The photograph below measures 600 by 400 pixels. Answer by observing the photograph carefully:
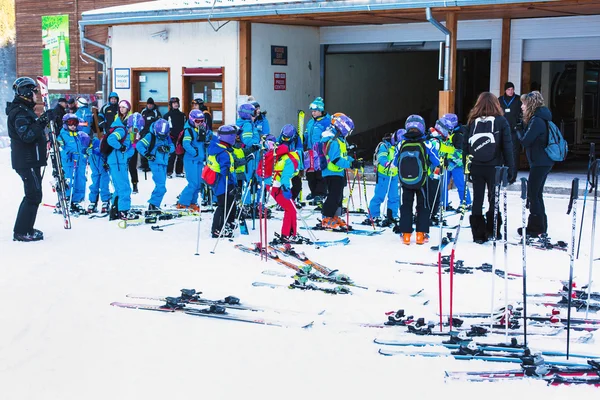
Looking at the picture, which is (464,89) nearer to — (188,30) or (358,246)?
(188,30)

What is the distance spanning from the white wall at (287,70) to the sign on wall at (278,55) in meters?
0.08

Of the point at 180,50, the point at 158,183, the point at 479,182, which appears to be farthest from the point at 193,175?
the point at 180,50

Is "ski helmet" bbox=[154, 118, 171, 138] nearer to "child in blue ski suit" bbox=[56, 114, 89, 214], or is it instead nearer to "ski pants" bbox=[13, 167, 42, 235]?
"child in blue ski suit" bbox=[56, 114, 89, 214]

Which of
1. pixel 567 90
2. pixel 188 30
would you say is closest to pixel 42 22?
pixel 188 30

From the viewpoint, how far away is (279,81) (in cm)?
1859

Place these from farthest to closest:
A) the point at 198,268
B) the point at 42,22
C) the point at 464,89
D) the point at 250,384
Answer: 1. the point at 42,22
2. the point at 464,89
3. the point at 198,268
4. the point at 250,384

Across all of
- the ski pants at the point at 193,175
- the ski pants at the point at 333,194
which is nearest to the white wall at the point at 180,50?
the ski pants at the point at 193,175

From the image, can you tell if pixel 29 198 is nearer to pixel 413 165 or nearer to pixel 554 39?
pixel 413 165

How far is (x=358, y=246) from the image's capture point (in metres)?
10.2

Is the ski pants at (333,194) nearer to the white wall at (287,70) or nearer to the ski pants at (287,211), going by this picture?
the ski pants at (287,211)

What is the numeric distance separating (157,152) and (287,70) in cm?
685

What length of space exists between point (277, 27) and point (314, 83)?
189 centimetres

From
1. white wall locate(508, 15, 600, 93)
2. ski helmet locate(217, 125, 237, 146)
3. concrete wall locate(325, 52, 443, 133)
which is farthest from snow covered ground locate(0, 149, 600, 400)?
concrete wall locate(325, 52, 443, 133)

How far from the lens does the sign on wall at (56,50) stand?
990 inches
